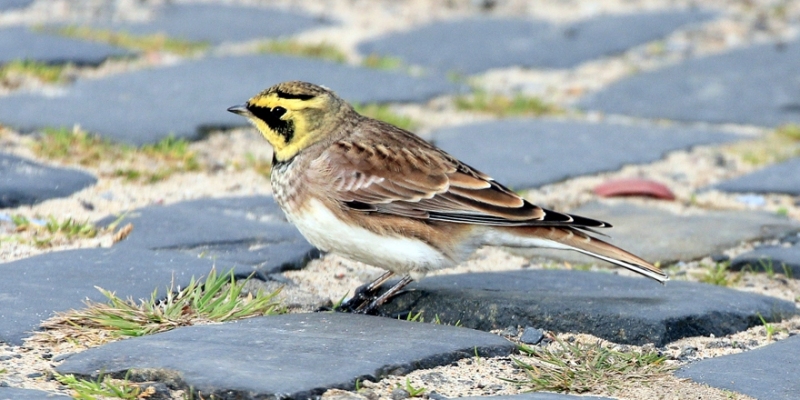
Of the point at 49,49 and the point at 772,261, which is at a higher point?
the point at 49,49

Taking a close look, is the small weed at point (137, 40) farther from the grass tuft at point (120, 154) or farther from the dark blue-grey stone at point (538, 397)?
the dark blue-grey stone at point (538, 397)

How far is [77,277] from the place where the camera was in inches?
156

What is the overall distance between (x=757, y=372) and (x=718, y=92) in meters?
4.08

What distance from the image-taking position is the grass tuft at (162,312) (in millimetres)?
3525

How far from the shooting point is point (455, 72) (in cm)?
764

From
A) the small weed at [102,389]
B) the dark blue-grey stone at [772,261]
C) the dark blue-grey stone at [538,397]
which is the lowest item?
the small weed at [102,389]

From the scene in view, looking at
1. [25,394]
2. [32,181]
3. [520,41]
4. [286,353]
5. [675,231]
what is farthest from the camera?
[520,41]

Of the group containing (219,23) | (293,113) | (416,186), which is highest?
(219,23)

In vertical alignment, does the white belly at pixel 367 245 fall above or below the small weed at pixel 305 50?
below

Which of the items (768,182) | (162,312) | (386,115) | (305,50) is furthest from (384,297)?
(305,50)

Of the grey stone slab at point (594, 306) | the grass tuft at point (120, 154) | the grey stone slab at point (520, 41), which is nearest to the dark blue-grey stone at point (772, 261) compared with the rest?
the grey stone slab at point (594, 306)

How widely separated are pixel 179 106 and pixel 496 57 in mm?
2530

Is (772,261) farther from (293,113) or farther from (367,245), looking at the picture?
(293,113)

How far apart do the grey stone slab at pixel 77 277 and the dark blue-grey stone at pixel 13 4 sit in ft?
12.9
